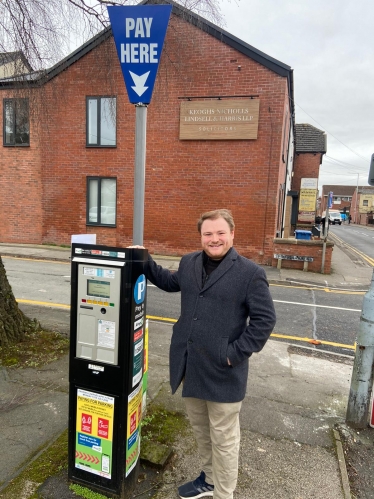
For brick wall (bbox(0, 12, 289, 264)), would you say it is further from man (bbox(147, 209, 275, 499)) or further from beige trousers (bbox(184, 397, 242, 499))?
beige trousers (bbox(184, 397, 242, 499))

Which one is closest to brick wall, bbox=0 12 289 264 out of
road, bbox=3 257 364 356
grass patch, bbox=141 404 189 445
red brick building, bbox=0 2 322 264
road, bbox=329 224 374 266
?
red brick building, bbox=0 2 322 264

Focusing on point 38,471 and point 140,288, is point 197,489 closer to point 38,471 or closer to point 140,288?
point 38,471

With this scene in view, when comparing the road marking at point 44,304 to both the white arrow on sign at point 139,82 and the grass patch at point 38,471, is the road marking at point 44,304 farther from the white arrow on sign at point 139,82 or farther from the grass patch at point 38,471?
the white arrow on sign at point 139,82

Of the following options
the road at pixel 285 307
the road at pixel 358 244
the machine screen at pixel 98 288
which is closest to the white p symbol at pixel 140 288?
the machine screen at pixel 98 288

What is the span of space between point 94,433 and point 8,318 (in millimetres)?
2405

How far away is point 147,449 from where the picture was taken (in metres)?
2.61

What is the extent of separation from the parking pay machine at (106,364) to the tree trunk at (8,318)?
2.18m

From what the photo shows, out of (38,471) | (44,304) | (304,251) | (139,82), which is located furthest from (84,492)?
(304,251)

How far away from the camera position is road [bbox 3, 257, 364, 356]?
18.6 ft

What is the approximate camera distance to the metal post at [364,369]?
3041mm

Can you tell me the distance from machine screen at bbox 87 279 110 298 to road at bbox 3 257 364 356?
325cm

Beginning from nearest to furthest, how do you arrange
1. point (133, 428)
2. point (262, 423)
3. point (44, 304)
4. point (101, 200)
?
1. point (133, 428)
2. point (262, 423)
3. point (44, 304)
4. point (101, 200)

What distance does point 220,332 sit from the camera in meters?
2.03

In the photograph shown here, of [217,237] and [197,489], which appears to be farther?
[197,489]
